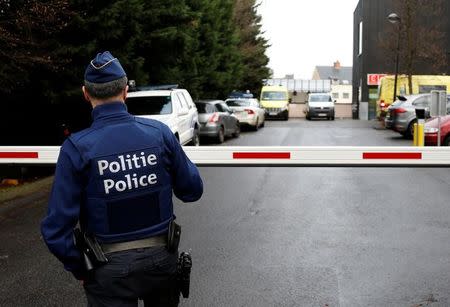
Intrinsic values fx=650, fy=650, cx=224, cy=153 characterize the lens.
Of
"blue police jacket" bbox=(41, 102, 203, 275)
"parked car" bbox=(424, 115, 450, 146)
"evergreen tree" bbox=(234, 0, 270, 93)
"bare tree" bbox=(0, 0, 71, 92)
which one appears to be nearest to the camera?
"blue police jacket" bbox=(41, 102, 203, 275)

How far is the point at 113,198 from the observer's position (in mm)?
2764

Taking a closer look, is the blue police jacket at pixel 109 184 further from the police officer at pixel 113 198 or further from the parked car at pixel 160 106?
the parked car at pixel 160 106

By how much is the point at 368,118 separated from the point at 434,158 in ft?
143

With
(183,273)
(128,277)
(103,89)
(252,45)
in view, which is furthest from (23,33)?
(252,45)

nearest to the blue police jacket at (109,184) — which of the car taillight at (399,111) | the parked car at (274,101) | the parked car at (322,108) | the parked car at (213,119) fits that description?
the parked car at (213,119)

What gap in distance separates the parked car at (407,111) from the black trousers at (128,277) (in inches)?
797

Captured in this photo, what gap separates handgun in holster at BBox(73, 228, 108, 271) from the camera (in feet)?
9.04

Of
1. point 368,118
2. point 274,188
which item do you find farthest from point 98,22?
point 368,118

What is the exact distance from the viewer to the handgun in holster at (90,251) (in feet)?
9.04

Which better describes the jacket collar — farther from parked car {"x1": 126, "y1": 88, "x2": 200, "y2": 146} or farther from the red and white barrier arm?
parked car {"x1": 126, "y1": 88, "x2": 200, "y2": 146}

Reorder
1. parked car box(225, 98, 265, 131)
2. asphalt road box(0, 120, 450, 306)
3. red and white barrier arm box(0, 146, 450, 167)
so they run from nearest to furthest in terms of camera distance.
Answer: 1. asphalt road box(0, 120, 450, 306)
2. red and white barrier arm box(0, 146, 450, 167)
3. parked car box(225, 98, 265, 131)

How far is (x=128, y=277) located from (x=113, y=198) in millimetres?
340

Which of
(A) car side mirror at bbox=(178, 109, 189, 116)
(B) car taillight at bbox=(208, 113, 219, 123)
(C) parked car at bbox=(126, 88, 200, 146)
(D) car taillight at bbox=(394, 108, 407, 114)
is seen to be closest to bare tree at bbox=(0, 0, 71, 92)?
(C) parked car at bbox=(126, 88, 200, 146)

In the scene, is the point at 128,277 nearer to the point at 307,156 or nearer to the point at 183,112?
the point at 307,156
